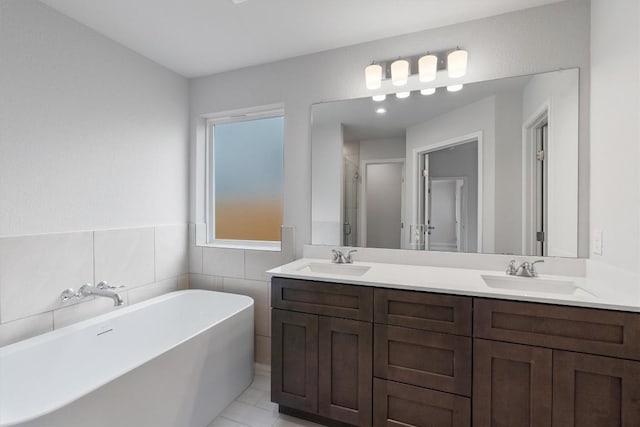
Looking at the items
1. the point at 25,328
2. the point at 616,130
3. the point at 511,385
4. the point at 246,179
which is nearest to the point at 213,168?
the point at 246,179

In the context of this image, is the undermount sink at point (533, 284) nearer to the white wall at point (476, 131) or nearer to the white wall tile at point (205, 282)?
the white wall at point (476, 131)

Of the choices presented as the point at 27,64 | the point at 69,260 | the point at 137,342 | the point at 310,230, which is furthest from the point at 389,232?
the point at 27,64

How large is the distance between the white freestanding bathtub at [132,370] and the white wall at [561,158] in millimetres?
2077

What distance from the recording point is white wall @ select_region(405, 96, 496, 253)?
73.7 inches

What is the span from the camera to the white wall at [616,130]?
1268 mm

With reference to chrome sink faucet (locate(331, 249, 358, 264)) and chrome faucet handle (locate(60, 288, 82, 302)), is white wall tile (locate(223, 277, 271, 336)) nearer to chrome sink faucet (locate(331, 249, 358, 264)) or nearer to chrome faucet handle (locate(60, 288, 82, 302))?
chrome sink faucet (locate(331, 249, 358, 264))

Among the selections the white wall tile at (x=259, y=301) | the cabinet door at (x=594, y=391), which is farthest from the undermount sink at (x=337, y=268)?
the cabinet door at (x=594, y=391)

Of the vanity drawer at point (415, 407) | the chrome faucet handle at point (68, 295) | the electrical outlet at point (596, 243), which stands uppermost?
the electrical outlet at point (596, 243)

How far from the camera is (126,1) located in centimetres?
170

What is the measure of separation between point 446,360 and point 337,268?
2.83ft

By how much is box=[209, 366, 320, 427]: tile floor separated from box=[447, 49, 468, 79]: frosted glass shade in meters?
2.35

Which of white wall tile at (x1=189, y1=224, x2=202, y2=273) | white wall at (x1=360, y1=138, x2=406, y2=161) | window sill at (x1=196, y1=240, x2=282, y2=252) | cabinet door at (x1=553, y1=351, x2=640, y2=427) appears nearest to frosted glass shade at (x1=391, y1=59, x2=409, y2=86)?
white wall at (x1=360, y1=138, x2=406, y2=161)

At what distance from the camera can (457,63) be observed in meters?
1.85

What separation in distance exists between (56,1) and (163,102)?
0.87 meters
